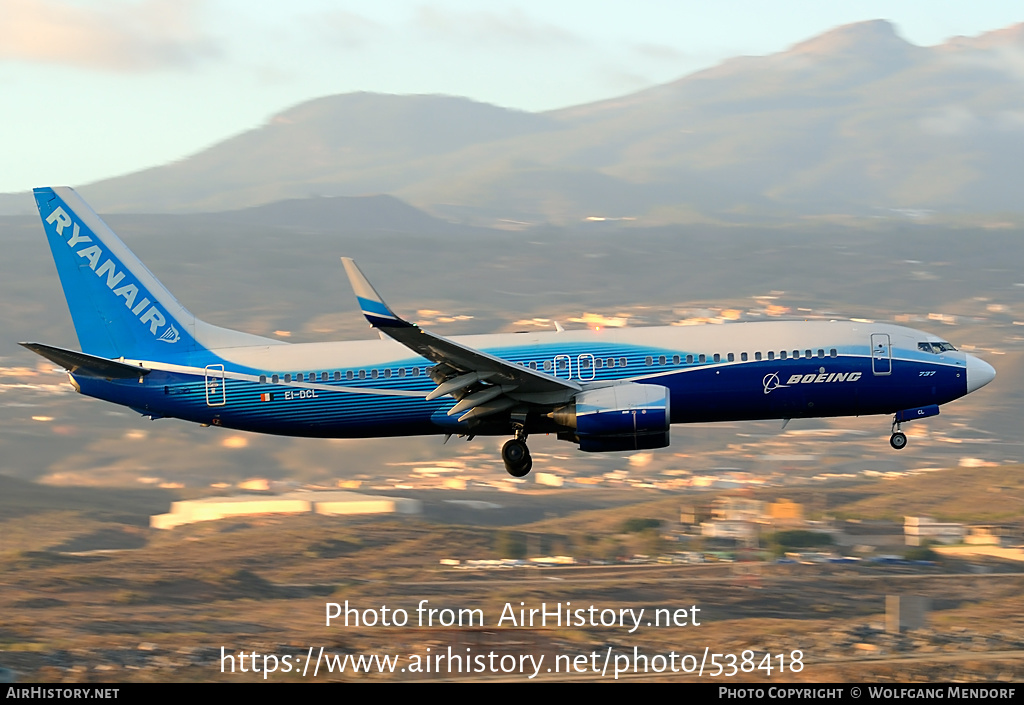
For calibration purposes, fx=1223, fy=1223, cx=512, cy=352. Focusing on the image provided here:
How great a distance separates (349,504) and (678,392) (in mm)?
73865

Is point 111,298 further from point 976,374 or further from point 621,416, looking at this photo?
point 976,374

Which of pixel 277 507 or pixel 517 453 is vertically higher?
pixel 517 453

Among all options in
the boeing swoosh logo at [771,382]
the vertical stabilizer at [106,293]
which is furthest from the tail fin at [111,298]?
the boeing swoosh logo at [771,382]

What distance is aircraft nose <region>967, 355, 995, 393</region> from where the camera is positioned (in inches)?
1820

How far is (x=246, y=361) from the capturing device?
4709cm

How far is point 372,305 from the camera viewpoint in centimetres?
3841

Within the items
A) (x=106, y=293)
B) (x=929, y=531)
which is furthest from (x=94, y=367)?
(x=929, y=531)

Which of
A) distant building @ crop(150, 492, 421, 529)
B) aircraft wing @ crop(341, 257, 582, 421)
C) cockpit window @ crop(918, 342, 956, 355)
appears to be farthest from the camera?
distant building @ crop(150, 492, 421, 529)

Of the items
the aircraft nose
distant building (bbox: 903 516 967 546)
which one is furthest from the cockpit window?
distant building (bbox: 903 516 967 546)

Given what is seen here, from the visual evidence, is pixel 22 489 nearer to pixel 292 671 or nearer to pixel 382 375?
pixel 292 671

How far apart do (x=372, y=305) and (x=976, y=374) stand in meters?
23.5

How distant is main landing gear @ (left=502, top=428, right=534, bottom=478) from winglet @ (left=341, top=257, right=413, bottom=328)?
27.7ft

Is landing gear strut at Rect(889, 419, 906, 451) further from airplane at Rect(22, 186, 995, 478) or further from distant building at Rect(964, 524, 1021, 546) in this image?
distant building at Rect(964, 524, 1021, 546)

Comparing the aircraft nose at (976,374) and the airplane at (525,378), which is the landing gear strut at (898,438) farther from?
the aircraft nose at (976,374)
